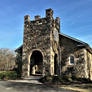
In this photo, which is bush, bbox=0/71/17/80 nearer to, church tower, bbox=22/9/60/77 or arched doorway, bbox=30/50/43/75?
church tower, bbox=22/9/60/77

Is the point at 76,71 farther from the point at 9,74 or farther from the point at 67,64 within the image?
the point at 9,74

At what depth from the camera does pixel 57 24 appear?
2441 centimetres

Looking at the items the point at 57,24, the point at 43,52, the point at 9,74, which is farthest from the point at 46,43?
the point at 9,74

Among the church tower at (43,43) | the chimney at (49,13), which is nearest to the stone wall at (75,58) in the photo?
the church tower at (43,43)

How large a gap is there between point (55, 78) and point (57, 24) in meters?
11.2

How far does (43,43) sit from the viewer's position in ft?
67.8

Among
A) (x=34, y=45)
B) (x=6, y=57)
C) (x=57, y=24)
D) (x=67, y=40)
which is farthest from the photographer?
(x=6, y=57)

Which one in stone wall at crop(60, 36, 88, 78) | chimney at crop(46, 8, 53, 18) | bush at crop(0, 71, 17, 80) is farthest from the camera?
chimney at crop(46, 8, 53, 18)

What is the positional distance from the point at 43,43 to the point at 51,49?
1641mm

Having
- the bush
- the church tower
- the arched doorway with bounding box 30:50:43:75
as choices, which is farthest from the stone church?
the arched doorway with bounding box 30:50:43:75

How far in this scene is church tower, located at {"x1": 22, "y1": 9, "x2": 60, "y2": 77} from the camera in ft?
65.6

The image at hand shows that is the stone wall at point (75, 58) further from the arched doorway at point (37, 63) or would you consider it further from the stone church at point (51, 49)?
the arched doorway at point (37, 63)

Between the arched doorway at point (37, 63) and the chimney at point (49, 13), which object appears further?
the arched doorway at point (37, 63)

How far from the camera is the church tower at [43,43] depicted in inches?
787
